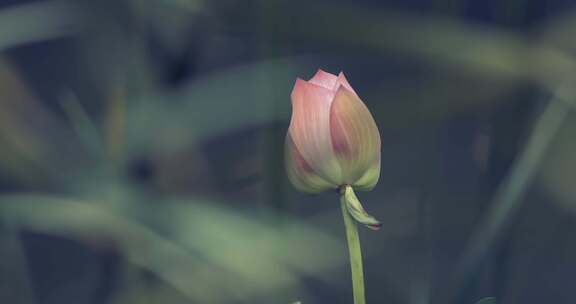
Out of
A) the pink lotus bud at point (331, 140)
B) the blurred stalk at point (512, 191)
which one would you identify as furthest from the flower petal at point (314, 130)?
the blurred stalk at point (512, 191)

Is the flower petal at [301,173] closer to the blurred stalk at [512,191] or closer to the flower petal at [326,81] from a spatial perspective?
the flower petal at [326,81]

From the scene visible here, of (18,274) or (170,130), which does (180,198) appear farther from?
(18,274)

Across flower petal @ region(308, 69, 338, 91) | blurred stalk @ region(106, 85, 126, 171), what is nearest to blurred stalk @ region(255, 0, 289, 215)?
blurred stalk @ region(106, 85, 126, 171)

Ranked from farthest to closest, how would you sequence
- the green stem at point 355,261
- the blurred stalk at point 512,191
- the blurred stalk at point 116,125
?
the blurred stalk at point 116,125 → the blurred stalk at point 512,191 → the green stem at point 355,261

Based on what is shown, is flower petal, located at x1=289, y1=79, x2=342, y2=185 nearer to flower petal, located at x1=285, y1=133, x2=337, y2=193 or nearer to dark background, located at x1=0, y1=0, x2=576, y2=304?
flower petal, located at x1=285, y1=133, x2=337, y2=193

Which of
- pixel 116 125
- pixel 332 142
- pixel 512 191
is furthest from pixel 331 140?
pixel 116 125
